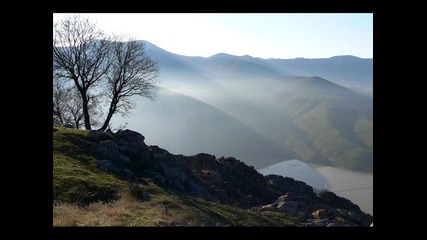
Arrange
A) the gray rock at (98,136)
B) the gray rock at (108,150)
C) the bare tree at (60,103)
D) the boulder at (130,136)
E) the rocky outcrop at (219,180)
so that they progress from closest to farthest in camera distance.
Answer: the rocky outcrop at (219,180) < the gray rock at (108,150) < the gray rock at (98,136) < the boulder at (130,136) < the bare tree at (60,103)

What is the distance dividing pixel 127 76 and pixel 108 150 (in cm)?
1436

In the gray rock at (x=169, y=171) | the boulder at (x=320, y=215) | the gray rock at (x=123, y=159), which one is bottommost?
the boulder at (x=320, y=215)

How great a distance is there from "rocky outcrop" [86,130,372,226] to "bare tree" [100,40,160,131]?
30.9 feet

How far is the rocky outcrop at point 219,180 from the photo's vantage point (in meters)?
26.0

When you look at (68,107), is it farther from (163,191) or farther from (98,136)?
(163,191)

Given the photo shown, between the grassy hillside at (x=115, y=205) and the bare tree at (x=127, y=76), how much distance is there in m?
14.3

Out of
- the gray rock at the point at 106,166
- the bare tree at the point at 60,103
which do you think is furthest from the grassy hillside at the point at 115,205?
the bare tree at the point at 60,103

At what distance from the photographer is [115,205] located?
57.9ft

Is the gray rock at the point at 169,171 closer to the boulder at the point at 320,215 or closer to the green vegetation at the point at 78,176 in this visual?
the green vegetation at the point at 78,176
